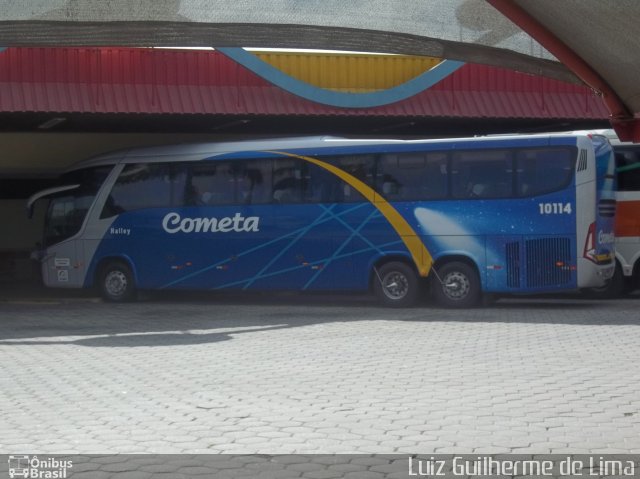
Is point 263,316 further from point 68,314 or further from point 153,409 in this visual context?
point 153,409

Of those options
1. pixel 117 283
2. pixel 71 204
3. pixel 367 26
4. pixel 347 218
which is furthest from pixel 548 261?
pixel 367 26

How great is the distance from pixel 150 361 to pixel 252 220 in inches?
375

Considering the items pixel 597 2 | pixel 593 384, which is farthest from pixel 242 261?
pixel 597 2

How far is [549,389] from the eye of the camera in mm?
10094

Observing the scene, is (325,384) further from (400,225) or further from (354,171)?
(354,171)

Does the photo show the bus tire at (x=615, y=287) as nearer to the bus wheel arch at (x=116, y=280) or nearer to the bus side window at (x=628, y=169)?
the bus side window at (x=628, y=169)

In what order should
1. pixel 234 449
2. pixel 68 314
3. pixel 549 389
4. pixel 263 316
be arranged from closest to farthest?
1. pixel 234 449
2. pixel 549 389
3. pixel 263 316
4. pixel 68 314

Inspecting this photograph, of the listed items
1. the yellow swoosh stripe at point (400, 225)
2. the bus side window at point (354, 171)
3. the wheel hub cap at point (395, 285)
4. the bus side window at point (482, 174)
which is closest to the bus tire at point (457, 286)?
the yellow swoosh stripe at point (400, 225)

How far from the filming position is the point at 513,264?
65.6 ft

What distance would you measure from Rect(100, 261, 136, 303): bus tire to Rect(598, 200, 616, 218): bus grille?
10149 mm

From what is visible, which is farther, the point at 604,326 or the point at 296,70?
the point at 296,70

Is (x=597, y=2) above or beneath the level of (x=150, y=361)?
above

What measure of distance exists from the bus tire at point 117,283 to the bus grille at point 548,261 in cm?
884

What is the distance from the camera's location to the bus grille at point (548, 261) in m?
19.6
